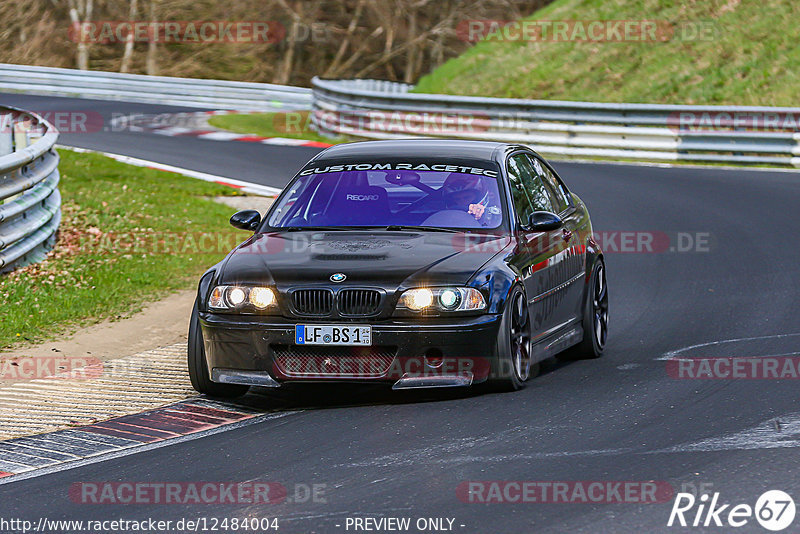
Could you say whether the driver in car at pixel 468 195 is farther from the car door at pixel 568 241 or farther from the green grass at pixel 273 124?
the green grass at pixel 273 124

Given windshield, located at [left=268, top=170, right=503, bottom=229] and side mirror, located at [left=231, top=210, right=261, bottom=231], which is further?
side mirror, located at [left=231, top=210, right=261, bottom=231]

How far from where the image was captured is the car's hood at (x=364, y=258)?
24.9ft

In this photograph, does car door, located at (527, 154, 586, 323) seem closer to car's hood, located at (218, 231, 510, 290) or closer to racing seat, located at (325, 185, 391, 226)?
car's hood, located at (218, 231, 510, 290)

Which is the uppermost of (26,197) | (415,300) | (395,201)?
(395,201)

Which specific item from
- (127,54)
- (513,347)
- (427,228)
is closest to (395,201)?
(427,228)

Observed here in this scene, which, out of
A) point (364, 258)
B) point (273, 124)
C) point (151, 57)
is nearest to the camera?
point (364, 258)

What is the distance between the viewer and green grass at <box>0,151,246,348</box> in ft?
35.9

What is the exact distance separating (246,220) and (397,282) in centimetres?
175

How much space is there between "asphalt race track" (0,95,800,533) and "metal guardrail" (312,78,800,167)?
37.3 ft

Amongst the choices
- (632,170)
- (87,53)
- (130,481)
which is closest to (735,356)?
(130,481)

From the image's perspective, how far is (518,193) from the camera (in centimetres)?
899

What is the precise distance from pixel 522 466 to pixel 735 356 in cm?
329

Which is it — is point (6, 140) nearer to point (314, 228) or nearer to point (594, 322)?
point (314, 228)

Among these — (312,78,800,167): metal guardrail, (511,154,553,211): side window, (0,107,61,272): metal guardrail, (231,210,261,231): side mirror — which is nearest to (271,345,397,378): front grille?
(231,210,261,231): side mirror
